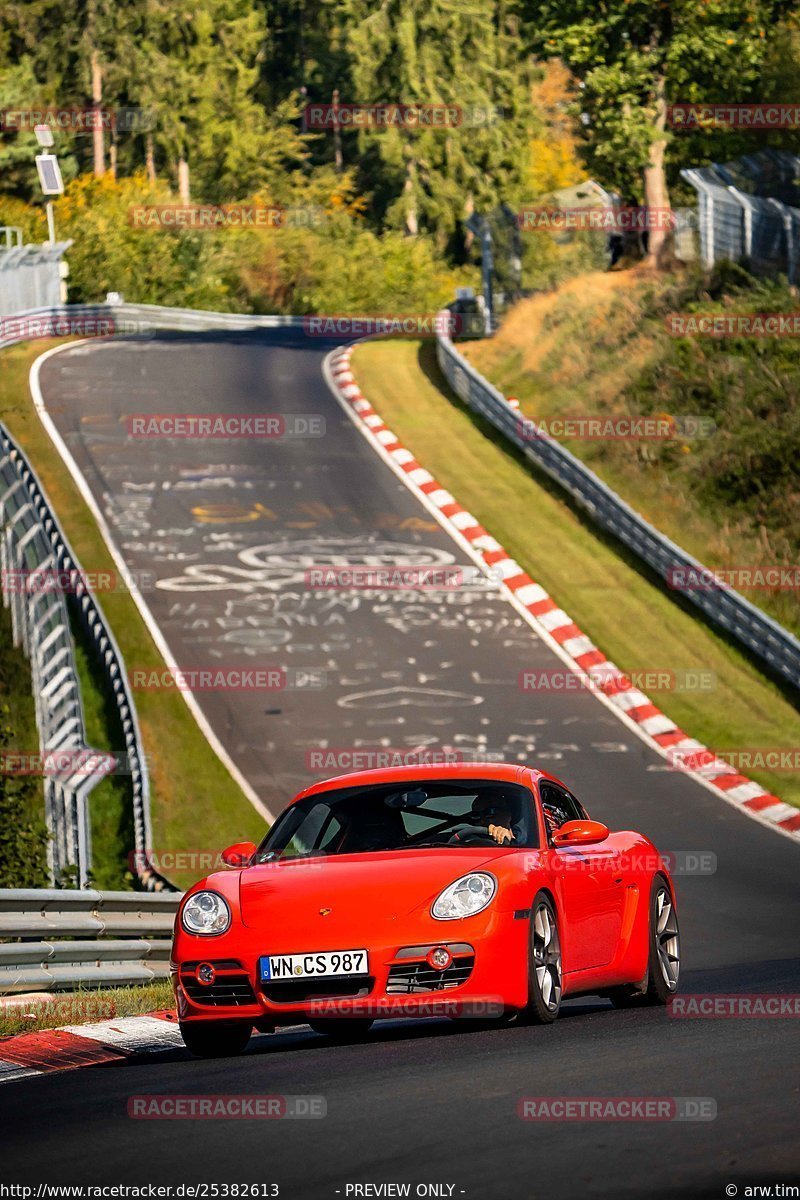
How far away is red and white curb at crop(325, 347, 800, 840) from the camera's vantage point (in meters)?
20.5

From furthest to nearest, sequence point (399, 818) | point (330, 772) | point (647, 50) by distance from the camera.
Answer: point (647, 50) < point (330, 772) < point (399, 818)

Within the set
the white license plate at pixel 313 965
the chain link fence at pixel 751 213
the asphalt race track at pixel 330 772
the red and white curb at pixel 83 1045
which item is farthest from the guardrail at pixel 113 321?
the white license plate at pixel 313 965

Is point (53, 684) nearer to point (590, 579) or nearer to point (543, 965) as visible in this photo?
point (590, 579)

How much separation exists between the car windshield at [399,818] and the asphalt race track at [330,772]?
3.18 feet

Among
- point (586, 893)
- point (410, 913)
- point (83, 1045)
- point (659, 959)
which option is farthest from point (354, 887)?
point (659, 959)

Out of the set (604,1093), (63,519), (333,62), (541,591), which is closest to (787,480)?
(541,591)

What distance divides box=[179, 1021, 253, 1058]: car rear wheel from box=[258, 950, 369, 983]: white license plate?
0.43 meters

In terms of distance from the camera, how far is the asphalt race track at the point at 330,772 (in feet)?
18.8

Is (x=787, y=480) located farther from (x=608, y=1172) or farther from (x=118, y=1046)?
(x=608, y=1172)

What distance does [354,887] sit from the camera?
27.9 ft

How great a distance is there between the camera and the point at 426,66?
84312mm

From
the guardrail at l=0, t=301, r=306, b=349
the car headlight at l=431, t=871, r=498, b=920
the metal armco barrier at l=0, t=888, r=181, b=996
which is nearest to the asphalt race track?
the car headlight at l=431, t=871, r=498, b=920

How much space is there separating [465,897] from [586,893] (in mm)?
1166

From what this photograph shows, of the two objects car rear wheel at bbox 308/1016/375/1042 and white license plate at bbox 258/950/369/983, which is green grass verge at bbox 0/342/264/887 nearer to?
car rear wheel at bbox 308/1016/375/1042
